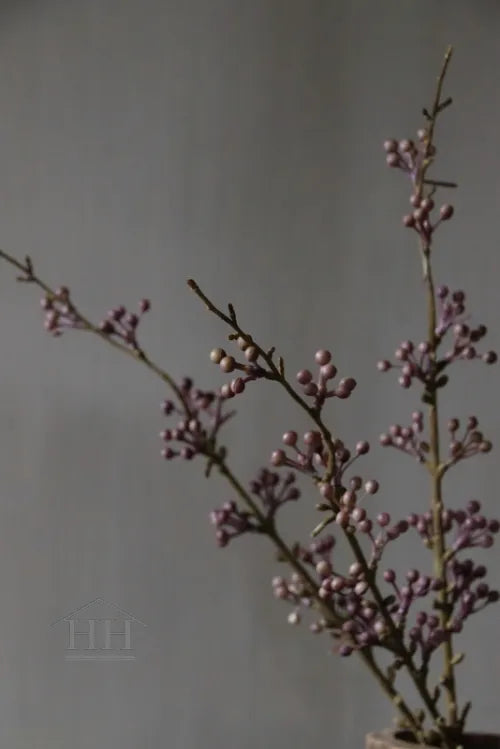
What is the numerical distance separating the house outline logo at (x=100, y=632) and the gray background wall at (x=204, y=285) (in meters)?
0.01

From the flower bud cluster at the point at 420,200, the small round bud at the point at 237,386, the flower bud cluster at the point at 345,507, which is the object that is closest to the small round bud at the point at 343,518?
the flower bud cluster at the point at 345,507

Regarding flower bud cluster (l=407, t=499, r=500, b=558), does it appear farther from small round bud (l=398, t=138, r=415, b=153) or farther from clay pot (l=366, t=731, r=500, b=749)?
small round bud (l=398, t=138, r=415, b=153)

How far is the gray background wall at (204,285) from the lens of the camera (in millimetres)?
1120

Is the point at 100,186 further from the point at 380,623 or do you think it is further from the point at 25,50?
the point at 380,623

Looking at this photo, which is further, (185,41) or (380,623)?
(185,41)

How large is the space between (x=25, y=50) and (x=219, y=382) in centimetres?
48

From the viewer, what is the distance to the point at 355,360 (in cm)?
117

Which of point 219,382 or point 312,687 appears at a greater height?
point 219,382

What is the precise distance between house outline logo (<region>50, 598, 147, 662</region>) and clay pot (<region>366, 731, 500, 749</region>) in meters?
0.50

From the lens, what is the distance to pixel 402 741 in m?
0.67

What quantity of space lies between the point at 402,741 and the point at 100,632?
0.54m

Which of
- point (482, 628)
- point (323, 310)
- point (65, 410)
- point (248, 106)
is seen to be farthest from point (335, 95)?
point (482, 628)


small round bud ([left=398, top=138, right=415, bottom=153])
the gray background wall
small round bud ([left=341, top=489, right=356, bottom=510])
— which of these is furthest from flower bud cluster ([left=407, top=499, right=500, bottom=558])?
the gray background wall

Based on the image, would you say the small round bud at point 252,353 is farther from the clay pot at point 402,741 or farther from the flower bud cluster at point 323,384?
the clay pot at point 402,741
